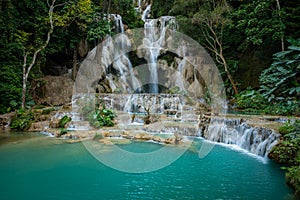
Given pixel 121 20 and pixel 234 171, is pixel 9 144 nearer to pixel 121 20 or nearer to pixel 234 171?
pixel 234 171

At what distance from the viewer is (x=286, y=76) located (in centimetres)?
965

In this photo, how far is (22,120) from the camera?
31.5ft

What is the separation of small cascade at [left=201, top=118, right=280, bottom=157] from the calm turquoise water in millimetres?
507

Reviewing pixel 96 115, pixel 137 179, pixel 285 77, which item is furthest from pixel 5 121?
pixel 285 77

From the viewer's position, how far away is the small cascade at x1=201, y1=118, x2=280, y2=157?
595 cm

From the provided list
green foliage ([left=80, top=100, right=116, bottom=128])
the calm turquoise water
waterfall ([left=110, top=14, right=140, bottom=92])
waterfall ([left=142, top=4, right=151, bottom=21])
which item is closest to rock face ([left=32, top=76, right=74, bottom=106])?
green foliage ([left=80, top=100, right=116, bottom=128])

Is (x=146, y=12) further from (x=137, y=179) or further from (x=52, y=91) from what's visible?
(x=137, y=179)

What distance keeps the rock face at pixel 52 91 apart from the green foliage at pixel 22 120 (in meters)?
3.18

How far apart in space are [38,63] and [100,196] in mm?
11748

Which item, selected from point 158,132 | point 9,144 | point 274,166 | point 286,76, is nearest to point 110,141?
point 158,132

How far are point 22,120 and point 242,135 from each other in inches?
337

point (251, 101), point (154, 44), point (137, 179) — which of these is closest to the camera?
point (137, 179)

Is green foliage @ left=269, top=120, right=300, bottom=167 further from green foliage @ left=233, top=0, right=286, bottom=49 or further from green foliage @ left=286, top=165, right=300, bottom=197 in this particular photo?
green foliage @ left=233, top=0, right=286, bottom=49

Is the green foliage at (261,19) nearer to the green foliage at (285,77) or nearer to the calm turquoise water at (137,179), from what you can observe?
the green foliage at (285,77)
